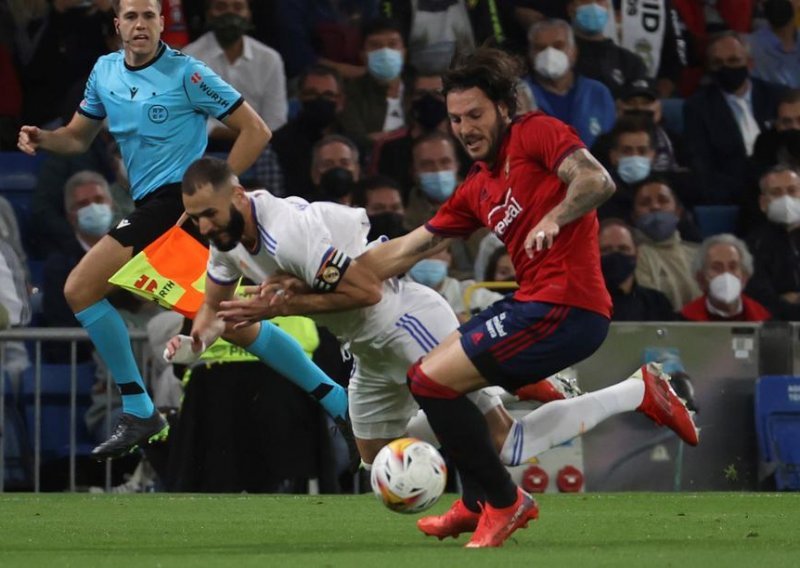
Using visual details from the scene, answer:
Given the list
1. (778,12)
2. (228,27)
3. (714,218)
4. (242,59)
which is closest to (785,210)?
(714,218)

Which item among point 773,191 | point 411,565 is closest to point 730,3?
point 773,191

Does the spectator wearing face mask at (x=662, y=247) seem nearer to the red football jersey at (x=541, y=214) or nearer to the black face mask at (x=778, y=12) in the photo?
the black face mask at (x=778, y=12)

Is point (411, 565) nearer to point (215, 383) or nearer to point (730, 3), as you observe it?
point (215, 383)

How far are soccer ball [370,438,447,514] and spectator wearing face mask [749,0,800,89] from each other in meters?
9.82

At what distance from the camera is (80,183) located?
46.0 ft

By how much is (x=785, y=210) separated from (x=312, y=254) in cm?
726

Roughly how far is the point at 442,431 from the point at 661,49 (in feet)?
31.0

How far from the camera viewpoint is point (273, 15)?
53.6 ft

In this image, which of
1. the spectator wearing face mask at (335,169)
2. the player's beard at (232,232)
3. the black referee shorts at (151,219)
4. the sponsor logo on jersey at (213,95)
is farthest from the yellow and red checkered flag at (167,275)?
the spectator wearing face mask at (335,169)

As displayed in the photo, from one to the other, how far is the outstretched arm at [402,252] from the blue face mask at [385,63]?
22.2 feet

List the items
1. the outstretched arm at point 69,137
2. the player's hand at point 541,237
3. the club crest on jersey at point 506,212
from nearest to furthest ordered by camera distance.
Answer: the player's hand at point 541,237 < the club crest on jersey at point 506,212 < the outstretched arm at point 69,137

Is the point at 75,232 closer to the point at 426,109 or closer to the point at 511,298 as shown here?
the point at 426,109

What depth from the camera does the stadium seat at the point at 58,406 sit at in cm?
1321

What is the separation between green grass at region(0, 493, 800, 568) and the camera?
25.7 ft
